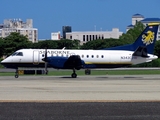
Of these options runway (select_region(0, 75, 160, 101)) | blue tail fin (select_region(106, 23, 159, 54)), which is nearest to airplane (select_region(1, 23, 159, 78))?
blue tail fin (select_region(106, 23, 159, 54))

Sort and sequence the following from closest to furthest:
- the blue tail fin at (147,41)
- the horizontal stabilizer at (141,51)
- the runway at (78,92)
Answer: the runway at (78,92) → the horizontal stabilizer at (141,51) → the blue tail fin at (147,41)

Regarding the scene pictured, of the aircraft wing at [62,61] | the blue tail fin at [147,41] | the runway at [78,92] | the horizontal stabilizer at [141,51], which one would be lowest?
the runway at [78,92]

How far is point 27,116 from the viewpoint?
14.5 m

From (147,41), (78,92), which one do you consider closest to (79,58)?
(147,41)

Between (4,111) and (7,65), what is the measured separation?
28125mm

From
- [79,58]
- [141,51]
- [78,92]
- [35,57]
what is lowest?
[78,92]

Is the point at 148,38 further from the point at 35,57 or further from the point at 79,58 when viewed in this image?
the point at 35,57

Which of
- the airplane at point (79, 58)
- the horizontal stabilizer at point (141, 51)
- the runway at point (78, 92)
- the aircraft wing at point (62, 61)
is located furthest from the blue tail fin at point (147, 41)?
the runway at point (78, 92)

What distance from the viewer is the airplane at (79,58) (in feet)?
139

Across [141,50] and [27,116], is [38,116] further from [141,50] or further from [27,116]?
[141,50]

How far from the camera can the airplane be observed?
139 ft

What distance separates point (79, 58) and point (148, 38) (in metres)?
7.62

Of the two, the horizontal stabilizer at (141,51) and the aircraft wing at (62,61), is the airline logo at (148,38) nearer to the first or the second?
the horizontal stabilizer at (141,51)

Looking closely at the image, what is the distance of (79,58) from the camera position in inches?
1660
